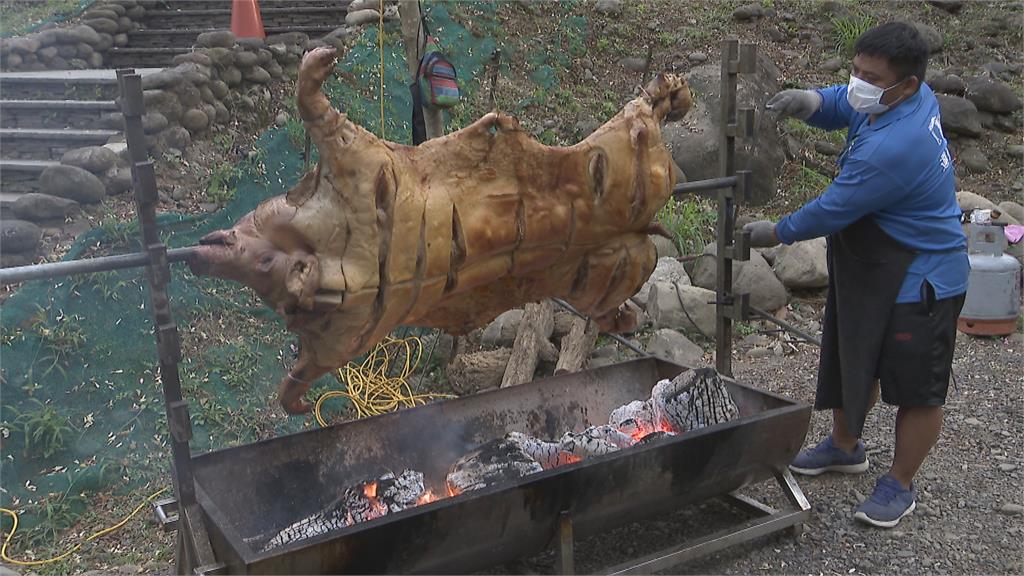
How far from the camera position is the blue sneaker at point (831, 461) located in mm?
4152

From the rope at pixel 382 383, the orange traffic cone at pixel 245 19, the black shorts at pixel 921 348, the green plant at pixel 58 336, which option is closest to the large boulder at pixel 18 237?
the green plant at pixel 58 336

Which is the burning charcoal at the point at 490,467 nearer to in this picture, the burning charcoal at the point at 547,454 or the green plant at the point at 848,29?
the burning charcoal at the point at 547,454

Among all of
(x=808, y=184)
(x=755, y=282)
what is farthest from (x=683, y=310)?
(x=808, y=184)

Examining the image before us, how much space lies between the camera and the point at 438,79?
444 cm

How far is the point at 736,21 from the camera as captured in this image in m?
10.7

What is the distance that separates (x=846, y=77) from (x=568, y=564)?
28.1 ft

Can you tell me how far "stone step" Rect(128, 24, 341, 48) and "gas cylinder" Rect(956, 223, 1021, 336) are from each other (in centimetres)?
640

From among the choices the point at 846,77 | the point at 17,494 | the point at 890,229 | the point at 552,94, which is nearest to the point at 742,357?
the point at 890,229

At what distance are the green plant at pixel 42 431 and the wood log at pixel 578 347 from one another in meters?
2.79

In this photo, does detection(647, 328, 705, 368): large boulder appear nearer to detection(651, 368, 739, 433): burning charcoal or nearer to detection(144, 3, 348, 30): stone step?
detection(651, 368, 739, 433): burning charcoal

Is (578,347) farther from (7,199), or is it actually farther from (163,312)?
(7,199)

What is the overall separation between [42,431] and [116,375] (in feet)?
1.75

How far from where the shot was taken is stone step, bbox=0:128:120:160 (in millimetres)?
6891

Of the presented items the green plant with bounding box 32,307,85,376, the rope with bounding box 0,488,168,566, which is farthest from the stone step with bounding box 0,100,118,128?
the rope with bounding box 0,488,168,566
